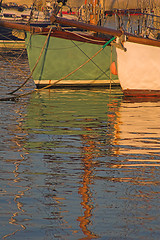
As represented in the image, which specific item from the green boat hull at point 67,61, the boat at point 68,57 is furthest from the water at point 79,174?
the green boat hull at point 67,61

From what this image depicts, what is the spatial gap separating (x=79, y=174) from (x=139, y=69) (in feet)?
42.7

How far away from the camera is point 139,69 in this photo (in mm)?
21484

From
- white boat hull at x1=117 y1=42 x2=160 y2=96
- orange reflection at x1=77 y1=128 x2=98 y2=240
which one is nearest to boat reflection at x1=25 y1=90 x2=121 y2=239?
orange reflection at x1=77 y1=128 x2=98 y2=240

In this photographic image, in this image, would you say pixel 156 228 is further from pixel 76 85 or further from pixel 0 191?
pixel 76 85

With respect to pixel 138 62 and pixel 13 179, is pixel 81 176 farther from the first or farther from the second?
pixel 138 62

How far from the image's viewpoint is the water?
648 centimetres

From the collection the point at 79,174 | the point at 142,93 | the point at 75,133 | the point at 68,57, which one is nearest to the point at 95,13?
the point at 68,57

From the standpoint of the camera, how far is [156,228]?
637 centimetres

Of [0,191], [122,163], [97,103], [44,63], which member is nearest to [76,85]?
[44,63]

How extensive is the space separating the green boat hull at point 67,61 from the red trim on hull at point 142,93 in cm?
326

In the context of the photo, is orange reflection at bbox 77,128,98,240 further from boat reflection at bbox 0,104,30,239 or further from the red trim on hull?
the red trim on hull

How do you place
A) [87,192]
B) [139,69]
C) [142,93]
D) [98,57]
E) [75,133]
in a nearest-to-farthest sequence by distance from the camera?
[87,192] < [75,133] < [139,69] < [142,93] < [98,57]

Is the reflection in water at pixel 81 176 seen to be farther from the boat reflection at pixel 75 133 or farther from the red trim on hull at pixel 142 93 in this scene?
the red trim on hull at pixel 142 93

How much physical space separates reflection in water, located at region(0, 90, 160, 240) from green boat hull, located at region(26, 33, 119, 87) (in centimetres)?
830
